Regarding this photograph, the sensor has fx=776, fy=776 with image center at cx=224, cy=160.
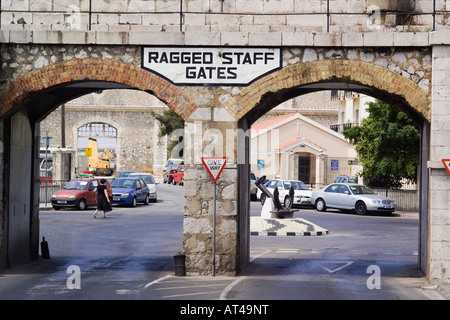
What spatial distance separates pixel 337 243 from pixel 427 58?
933 centimetres

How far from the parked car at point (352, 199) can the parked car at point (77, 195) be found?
10.7m

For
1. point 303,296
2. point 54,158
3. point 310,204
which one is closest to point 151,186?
point 54,158

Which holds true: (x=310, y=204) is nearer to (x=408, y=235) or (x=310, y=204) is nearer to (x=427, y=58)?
(x=408, y=235)

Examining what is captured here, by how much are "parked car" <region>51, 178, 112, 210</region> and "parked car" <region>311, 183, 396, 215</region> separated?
10.7m

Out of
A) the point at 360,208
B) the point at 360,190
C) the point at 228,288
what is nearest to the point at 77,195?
the point at 360,208

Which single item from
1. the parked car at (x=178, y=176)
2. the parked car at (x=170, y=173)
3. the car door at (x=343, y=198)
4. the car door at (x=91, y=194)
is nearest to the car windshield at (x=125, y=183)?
the car door at (x=91, y=194)

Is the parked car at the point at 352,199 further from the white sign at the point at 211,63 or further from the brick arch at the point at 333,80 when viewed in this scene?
the white sign at the point at 211,63

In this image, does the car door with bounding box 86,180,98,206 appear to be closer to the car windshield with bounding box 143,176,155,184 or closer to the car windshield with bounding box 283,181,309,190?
the car windshield with bounding box 143,176,155,184

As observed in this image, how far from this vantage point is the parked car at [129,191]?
37188mm

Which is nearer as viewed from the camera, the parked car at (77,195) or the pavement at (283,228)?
the pavement at (283,228)

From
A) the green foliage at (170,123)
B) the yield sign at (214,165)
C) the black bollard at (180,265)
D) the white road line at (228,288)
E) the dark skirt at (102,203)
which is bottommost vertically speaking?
the white road line at (228,288)

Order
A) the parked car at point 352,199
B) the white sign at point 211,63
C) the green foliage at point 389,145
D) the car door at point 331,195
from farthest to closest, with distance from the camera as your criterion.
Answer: the car door at point 331,195 < the green foliage at point 389,145 < the parked car at point 352,199 < the white sign at point 211,63

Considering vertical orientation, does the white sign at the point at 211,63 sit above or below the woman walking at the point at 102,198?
above

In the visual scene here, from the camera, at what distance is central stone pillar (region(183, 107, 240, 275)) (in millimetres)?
15227
